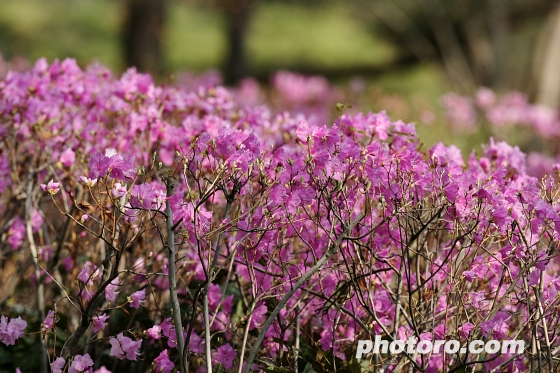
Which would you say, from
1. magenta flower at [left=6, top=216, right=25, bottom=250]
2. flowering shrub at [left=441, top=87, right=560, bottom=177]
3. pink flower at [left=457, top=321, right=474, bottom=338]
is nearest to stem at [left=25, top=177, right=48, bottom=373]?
magenta flower at [left=6, top=216, right=25, bottom=250]

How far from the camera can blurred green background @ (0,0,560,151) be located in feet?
37.5

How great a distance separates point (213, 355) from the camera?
298cm

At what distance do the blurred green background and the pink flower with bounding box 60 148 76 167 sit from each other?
1800mm

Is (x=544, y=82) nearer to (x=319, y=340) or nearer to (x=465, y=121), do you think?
(x=465, y=121)

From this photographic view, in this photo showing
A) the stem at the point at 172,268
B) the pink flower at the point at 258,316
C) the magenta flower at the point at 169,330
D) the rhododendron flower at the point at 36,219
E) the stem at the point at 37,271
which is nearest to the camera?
the stem at the point at 172,268

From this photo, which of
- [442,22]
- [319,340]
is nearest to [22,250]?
[319,340]

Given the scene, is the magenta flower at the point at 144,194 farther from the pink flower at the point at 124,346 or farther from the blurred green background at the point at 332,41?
the blurred green background at the point at 332,41

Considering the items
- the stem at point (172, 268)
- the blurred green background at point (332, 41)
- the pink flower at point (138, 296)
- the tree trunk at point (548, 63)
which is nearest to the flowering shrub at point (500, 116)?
the blurred green background at point (332, 41)

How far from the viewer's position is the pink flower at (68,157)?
3.43 m

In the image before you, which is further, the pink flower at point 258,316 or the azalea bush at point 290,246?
the pink flower at point 258,316

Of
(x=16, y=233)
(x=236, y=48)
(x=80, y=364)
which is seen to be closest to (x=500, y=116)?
(x=16, y=233)

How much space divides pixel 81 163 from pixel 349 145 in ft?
4.53

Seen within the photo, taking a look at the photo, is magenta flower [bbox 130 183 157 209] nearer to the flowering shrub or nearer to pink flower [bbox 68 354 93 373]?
pink flower [bbox 68 354 93 373]

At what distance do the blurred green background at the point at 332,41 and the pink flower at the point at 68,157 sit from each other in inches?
70.9
